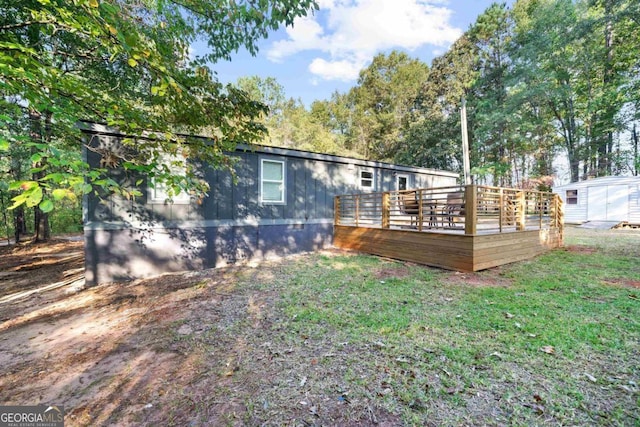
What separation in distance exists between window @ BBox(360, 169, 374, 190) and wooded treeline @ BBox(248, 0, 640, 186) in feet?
41.1

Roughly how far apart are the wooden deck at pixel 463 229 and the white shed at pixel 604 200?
8847 millimetres

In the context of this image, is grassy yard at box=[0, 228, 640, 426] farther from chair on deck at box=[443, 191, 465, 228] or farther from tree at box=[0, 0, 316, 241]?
tree at box=[0, 0, 316, 241]

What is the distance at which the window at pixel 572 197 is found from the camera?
47.6ft

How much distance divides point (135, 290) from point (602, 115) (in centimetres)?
2621

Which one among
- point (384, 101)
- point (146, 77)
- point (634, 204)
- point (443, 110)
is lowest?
point (634, 204)

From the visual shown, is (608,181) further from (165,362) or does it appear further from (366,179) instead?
(165,362)

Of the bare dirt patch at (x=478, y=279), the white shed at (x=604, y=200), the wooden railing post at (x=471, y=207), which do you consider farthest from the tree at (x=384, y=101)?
the bare dirt patch at (x=478, y=279)

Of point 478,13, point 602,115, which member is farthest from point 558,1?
point 602,115

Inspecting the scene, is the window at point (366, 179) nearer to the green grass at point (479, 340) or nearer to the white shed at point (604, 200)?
the green grass at point (479, 340)

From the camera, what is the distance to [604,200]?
13.3m

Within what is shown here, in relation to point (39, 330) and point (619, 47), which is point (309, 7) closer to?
point (39, 330)

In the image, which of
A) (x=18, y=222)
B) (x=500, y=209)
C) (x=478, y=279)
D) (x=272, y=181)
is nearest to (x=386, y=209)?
(x=500, y=209)

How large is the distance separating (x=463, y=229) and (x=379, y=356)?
4.16m

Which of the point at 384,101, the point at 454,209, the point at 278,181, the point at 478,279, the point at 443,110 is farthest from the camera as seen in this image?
the point at 384,101
